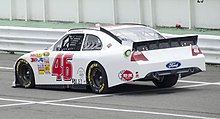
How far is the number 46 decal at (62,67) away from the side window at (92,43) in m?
0.41

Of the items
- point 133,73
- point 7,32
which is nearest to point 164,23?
point 7,32

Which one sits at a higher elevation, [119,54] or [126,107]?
[119,54]

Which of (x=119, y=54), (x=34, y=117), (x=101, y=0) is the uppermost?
(x=101, y=0)

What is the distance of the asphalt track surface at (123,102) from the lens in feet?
41.0

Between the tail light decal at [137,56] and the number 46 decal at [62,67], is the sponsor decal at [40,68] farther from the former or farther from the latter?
the tail light decal at [137,56]

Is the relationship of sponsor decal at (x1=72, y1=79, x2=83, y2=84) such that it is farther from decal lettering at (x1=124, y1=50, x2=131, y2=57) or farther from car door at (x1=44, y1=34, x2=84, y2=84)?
decal lettering at (x1=124, y1=50, x2=131, y2=57)

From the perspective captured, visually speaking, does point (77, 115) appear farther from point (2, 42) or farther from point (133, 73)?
point (2, 42)

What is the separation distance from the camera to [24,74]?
16922mm

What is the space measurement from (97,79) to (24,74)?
8.09 feet

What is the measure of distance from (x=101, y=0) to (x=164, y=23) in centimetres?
317

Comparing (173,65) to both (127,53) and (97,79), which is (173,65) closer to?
(127,53)

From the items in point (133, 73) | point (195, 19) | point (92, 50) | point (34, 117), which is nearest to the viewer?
point (34, 117)

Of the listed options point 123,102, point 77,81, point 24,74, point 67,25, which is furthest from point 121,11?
point 123,102

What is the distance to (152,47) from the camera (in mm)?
14688
